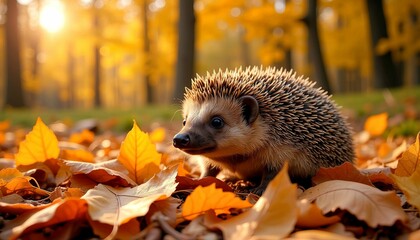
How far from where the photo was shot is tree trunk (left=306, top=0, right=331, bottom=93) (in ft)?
49.2

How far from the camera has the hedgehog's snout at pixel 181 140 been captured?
255 centimetres

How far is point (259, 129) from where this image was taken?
9.27 ft

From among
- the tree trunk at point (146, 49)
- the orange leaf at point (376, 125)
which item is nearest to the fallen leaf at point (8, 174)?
the orange leaf at point (376, 125)

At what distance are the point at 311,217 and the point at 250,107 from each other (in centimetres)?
122

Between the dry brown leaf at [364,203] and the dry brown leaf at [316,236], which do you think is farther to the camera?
the dry brown leaf at [364,203]

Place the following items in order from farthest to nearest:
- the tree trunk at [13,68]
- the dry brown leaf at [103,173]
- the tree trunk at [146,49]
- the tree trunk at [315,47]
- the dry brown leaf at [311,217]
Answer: the tree trunk at [146,49], the tree trunk at [13,68], the tree trunk at [315,47], the dry brown leaf at [103,173], the dry brown leaf at [311,217]

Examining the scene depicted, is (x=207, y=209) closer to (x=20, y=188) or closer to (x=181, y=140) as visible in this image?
(x=181, y=140)

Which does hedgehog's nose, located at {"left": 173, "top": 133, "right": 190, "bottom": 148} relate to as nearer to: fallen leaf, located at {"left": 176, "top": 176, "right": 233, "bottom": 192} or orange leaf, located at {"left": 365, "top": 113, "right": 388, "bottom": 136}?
fallen leaf, located at {"left": 176, "top": 176, "right": 233, "bottom": 192}

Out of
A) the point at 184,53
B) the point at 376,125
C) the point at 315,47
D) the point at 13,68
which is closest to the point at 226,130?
the point at 376,125

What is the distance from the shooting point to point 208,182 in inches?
98.9

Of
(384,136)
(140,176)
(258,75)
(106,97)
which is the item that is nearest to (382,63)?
(384,136)

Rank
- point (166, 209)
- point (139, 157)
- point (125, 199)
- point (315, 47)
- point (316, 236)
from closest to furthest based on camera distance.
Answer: point (316, 236)
point (166, 209)
point (125, 199)
point (139, 157)
point (315, 47)

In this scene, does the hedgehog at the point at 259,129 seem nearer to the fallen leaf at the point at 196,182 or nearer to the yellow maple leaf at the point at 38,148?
the fallen leaf at the point at 196,182

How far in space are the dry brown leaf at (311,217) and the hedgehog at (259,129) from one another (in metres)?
0.90
